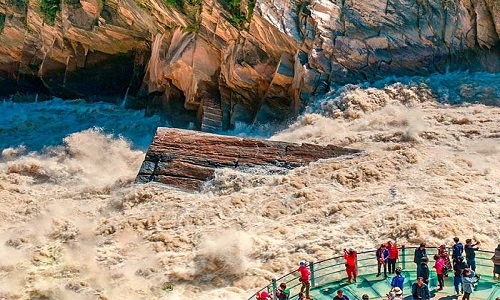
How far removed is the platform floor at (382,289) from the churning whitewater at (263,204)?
6.07 ft

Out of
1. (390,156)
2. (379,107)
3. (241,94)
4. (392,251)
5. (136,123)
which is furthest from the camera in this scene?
(136,123)

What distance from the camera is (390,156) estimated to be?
20766 mm

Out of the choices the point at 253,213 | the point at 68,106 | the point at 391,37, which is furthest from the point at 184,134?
the point at 68,106

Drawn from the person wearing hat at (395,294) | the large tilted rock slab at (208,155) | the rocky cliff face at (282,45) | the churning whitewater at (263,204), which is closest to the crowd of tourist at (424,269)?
the person wearing hat at (395,294)

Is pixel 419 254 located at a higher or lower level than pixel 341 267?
higher

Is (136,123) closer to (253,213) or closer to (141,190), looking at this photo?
(141,190)

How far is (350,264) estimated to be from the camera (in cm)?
1498

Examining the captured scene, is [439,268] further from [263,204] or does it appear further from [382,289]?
[263,204]

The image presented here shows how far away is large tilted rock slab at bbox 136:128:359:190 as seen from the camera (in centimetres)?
2114

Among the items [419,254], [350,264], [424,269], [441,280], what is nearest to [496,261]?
[441,280]

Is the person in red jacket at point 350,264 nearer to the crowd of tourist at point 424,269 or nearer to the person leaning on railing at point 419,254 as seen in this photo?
the crowd of tourist at point 424,269

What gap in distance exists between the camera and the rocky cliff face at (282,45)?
2434 cm

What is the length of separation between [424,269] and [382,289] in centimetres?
111

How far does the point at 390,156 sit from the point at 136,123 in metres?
11.2
